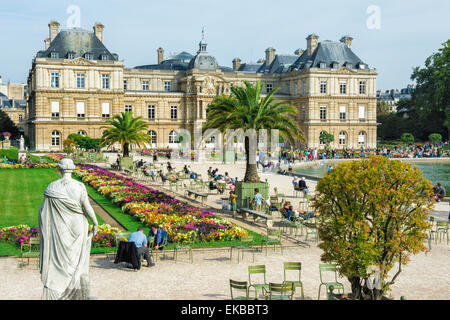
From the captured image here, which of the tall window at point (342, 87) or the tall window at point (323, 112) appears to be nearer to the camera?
the tall window at point (323, 112)

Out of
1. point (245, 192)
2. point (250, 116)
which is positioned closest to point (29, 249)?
point (245, 192)

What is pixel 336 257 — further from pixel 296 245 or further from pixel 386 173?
pixel 296 245

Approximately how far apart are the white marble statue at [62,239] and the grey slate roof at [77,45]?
63.5m

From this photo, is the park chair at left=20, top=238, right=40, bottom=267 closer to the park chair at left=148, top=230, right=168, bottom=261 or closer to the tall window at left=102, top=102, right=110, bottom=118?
the park chair at left=148, top=230, right=168, bottom=261

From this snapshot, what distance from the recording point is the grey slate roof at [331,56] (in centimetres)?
7644

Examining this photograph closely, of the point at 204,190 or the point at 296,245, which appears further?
the point at 204,190

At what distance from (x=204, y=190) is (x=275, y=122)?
25.8 ft

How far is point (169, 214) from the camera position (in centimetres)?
1991

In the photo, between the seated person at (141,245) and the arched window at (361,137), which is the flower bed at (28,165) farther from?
the arched window at (361,137)

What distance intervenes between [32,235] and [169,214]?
5.51m

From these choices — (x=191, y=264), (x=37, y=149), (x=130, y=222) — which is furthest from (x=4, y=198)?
(x=37, y=149)

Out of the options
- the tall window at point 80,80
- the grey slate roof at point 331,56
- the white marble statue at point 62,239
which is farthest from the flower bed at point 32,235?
the grey slate roof at point 331,56
